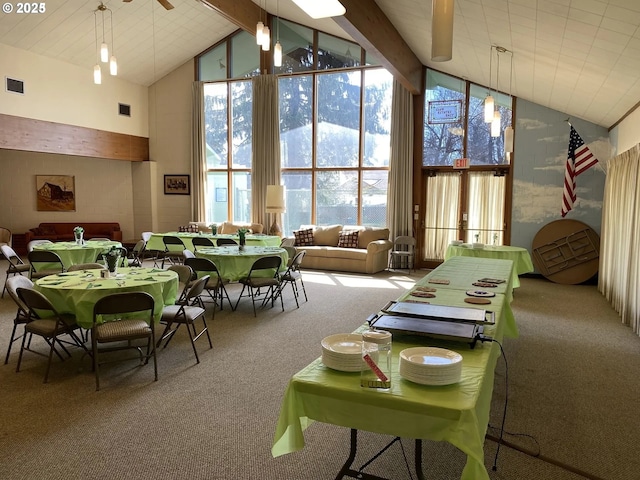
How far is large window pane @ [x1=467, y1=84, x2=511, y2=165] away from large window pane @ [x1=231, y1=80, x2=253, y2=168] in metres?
5.18

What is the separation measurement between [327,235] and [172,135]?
5154mm

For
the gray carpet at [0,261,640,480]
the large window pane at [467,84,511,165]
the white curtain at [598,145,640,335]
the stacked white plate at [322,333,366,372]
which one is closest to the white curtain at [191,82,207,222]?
Result: the large window pane at [467,84,511,165]

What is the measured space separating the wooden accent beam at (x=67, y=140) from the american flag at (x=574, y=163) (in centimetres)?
987

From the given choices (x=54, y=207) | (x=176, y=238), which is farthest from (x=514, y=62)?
(x=54, y=207)

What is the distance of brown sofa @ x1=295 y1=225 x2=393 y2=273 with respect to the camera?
9508mm

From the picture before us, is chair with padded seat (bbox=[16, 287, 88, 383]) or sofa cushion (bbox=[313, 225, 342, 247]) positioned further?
sofa cushion (bbox=[313, 225, 342, 247])

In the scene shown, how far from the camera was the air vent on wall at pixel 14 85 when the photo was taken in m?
9.06

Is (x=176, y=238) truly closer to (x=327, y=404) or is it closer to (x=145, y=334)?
(x=145, y=334)

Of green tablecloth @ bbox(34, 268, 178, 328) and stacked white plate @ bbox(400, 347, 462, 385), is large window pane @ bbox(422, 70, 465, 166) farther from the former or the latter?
stacked white plate @ bbox(400, 347, 462, 385)

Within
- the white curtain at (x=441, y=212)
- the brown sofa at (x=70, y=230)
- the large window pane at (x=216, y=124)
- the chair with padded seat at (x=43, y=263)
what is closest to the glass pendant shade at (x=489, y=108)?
the white curtain at (x=441, y=212)

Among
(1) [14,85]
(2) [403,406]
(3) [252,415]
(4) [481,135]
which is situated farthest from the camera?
(4) [481,135]

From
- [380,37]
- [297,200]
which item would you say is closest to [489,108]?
[380,37]

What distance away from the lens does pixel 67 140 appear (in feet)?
33.6

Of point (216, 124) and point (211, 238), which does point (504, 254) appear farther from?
point (216, 124)
